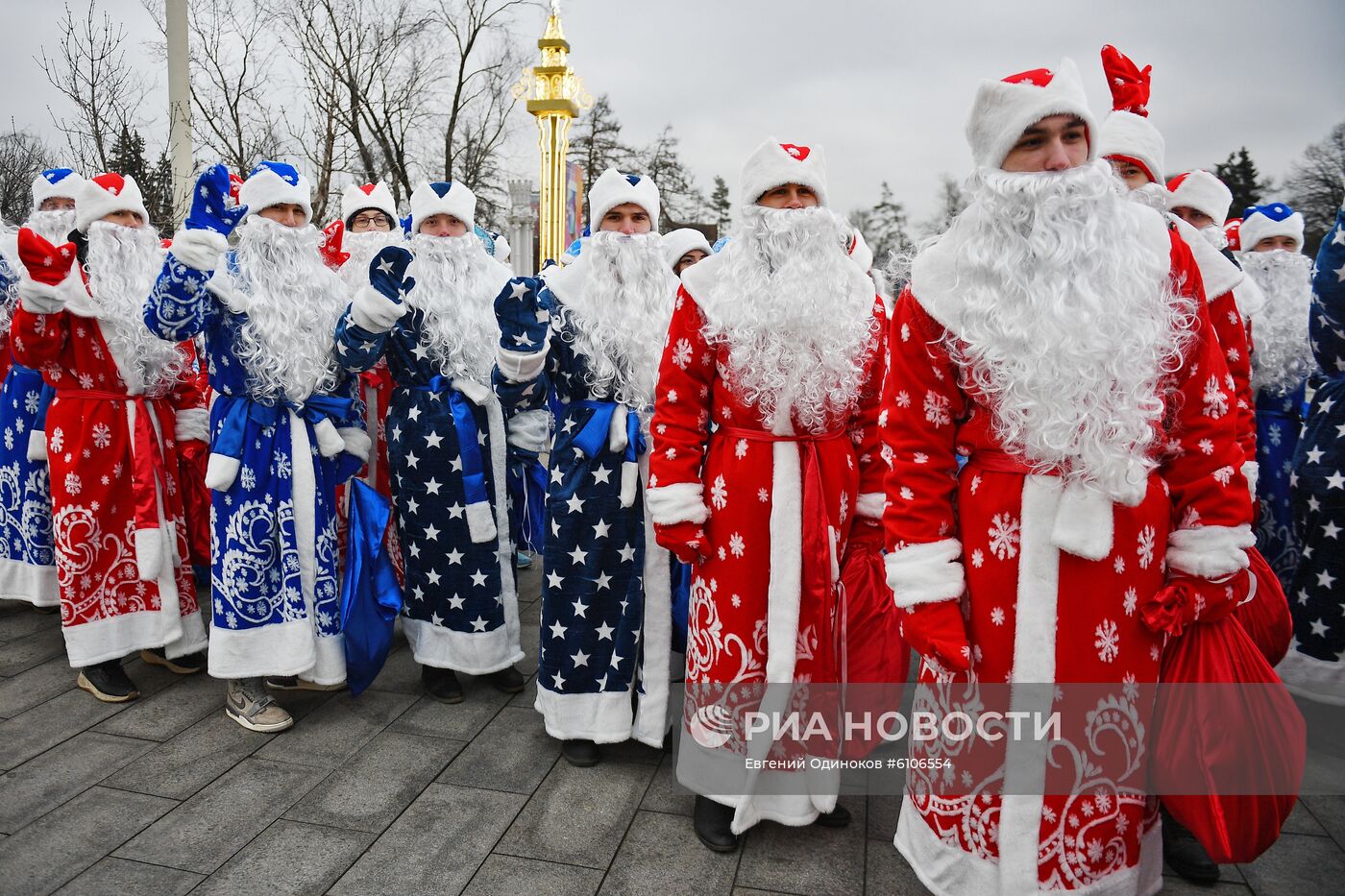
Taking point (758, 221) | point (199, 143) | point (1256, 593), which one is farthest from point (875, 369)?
point (199, 143)

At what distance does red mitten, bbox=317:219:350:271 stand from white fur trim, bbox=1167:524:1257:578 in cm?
510

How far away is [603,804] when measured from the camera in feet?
10.5

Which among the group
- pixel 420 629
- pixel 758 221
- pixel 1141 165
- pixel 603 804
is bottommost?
pixel 603 804

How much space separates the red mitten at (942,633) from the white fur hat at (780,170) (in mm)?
1502

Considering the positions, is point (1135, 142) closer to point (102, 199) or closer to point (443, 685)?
point (443, 685)

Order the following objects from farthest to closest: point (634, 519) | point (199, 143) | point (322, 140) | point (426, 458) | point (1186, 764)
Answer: point (322, 140) → point (199, 143) → point (426, 458) → point (634, 519) → point (1186, 764)

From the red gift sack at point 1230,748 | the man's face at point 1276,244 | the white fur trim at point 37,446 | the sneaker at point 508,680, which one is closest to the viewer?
the red gift sack at point 1230,748

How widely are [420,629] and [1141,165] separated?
3.50 m

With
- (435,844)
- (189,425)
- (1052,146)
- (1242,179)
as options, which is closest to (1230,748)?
(1052,146)

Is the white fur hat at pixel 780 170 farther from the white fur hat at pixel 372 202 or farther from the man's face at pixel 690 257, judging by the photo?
the white fur hat at pixel 372 202

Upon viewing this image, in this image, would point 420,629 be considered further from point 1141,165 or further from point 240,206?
point 1141,165

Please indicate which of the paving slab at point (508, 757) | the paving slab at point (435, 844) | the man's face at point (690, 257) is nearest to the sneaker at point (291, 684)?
the paving slab at point (508, 757)

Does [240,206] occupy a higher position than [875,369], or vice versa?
[240,206]

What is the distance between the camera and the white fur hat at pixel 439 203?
4.25m
